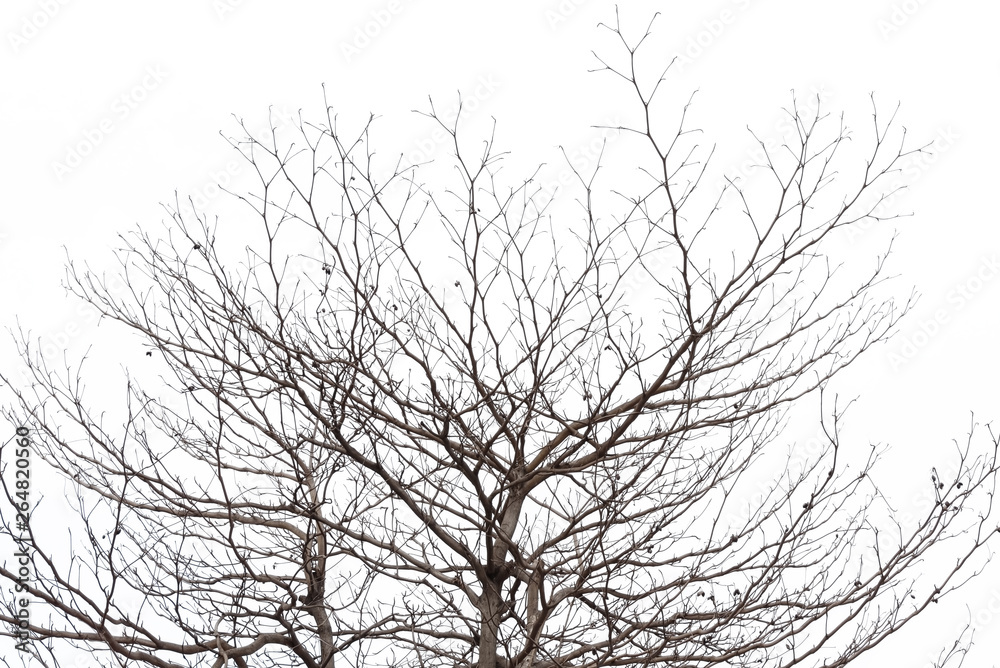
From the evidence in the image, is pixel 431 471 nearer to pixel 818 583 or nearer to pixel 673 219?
pixel 673 219

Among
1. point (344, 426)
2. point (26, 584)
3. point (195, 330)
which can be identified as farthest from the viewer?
point (195, 330)

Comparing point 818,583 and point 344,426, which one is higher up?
point 344,426

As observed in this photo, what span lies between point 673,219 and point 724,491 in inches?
45.1

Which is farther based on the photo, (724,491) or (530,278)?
(530,278)

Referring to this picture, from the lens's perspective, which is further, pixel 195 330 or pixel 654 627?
pixel 195 330

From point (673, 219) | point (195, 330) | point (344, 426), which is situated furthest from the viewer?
point (195, 330)

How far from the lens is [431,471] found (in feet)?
14.1

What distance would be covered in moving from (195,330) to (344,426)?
0.98 metres

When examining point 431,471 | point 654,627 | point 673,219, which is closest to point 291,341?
point 431,471

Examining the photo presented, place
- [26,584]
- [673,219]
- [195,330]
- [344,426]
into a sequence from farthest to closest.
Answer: [195,330] → [344,426] → [26,584] → [673,219]

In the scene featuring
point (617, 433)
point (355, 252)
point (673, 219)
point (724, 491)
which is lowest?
point (724, 491)

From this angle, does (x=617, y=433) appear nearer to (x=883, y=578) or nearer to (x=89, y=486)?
(x=883, y=578)

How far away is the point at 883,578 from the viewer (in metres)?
4.19

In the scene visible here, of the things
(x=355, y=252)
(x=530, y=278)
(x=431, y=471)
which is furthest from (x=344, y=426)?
(x=530, y=278)
